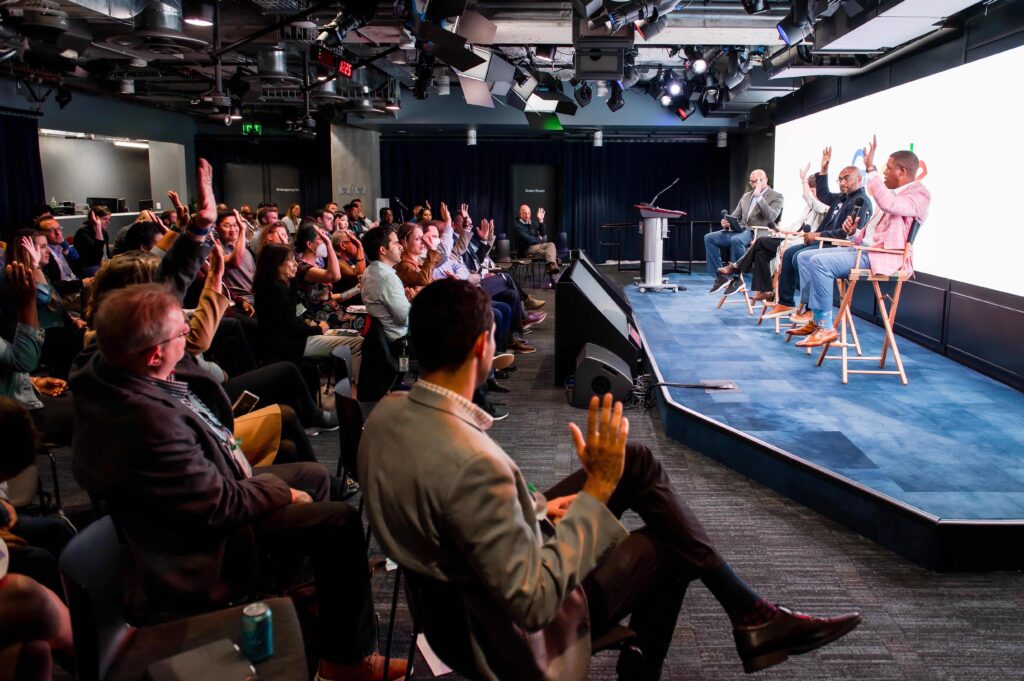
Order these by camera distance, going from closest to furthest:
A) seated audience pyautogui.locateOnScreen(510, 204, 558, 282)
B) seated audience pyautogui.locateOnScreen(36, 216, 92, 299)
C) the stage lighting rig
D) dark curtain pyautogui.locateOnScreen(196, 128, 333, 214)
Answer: the stage lighting rig → seated audience pyautogui.locateOnScreen(36, 216, 92, 299) → seated audience pyautogui.locateOnScreen(510, 204, 558, 282) → dark curtain pyautogui.locateOnScreen(196, 128, 333, 214)

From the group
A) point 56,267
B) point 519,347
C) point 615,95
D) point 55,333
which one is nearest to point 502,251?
point 615,95

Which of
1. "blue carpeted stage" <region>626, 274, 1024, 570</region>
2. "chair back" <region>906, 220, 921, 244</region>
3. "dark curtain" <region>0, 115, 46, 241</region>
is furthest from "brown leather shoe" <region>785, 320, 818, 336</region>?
"dark curtain" <region>0, 115, 46, 241</region>

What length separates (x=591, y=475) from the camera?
5.45 ft

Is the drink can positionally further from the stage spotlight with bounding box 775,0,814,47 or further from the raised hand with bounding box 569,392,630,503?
the stage spotlight with bounding box 775,0,814,47

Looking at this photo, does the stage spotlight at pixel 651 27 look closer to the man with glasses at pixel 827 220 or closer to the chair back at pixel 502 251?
the man with glasses at pixel 827 220

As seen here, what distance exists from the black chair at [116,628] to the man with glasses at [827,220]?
18.2 feet

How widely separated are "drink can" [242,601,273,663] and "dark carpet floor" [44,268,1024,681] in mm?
756

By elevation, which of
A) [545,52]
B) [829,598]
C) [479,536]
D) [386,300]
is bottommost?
[829,598]

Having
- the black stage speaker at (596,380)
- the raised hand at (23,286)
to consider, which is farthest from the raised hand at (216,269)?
the black stage speaker at (596,380)

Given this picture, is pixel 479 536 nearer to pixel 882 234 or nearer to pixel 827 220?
pixel 882 234

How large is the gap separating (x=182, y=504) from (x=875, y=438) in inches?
139

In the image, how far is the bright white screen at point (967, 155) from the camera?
19.4ft

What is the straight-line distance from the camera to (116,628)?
1.80 m

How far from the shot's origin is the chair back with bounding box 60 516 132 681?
1.61 m
